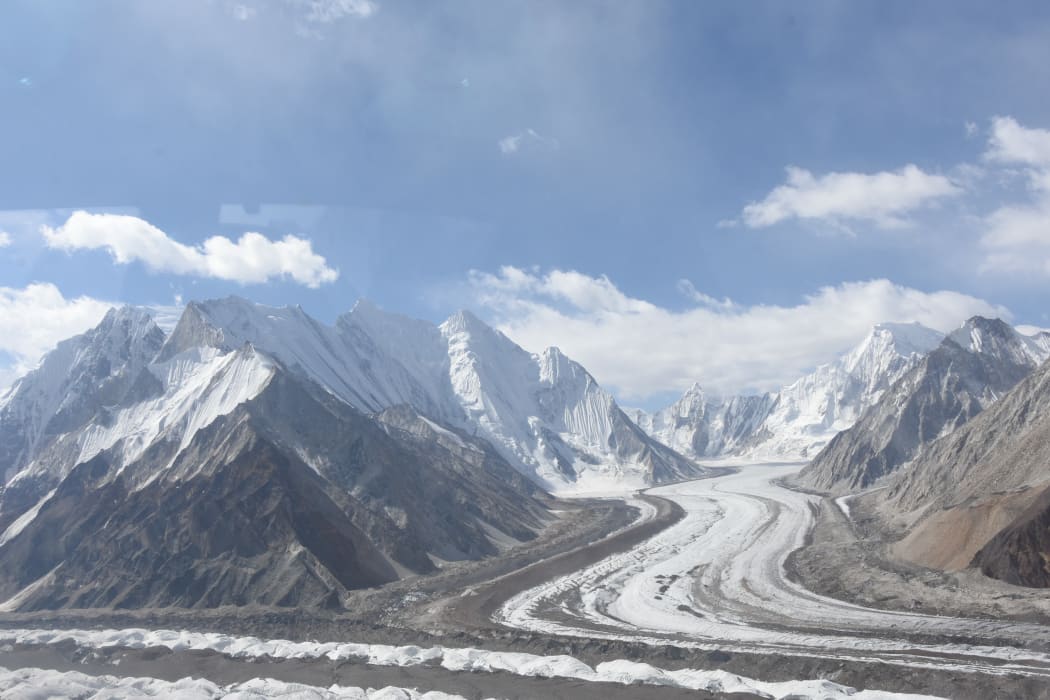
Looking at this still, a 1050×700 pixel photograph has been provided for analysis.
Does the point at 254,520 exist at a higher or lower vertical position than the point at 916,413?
lower

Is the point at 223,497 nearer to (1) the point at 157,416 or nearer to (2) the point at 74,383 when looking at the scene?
(1) the point at 157,416

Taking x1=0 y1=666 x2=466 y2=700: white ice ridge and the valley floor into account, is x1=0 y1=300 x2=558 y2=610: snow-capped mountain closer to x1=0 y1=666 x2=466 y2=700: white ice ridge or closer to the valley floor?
the valley floor

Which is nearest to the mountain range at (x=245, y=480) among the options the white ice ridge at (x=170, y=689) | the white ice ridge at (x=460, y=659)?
the white ice ridge at (x=460, y=659)

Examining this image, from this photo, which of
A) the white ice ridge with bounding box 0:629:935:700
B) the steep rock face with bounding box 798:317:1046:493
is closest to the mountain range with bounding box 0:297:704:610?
the white ice ridge with bounding box 0:629:935:700

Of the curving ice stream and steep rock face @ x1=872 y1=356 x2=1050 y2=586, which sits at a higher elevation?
steep rock face @ x1=872 y1=356 x2=1050 y2=586

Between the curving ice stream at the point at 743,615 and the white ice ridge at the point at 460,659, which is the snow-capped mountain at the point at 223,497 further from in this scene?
the curving ice stream at the point at 743,615

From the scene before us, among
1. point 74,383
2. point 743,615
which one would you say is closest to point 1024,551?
point 743,615
